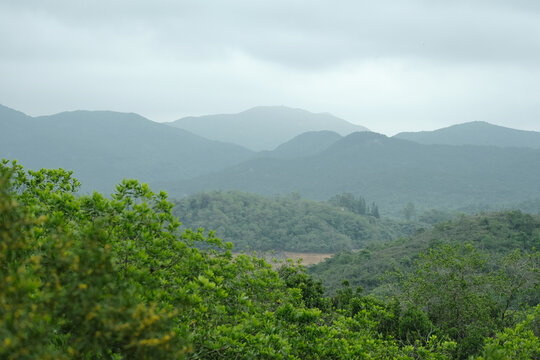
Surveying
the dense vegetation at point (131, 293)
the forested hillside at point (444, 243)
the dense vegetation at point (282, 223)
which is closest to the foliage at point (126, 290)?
the dense vegetation at point (131, 293)

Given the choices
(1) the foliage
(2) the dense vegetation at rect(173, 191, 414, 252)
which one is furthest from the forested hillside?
(1) the foliage

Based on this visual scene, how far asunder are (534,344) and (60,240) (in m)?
9.98

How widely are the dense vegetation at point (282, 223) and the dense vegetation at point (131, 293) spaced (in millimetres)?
78782

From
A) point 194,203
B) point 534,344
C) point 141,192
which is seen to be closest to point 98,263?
point 141,192

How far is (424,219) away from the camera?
4513 inches

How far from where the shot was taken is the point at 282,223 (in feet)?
326

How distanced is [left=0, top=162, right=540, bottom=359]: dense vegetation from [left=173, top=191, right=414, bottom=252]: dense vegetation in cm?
7878

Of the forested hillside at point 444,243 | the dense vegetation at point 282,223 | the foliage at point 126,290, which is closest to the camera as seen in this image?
the foliage at point 126,290

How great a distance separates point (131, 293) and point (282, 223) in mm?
95805

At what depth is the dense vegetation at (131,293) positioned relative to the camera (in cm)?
370

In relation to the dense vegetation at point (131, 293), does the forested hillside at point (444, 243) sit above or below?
below

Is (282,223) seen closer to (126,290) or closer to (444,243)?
(444,243)

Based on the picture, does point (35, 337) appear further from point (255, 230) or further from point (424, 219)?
point (424, 219)

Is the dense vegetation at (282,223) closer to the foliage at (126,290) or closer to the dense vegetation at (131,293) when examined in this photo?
the dense vegetation at (131,293)
